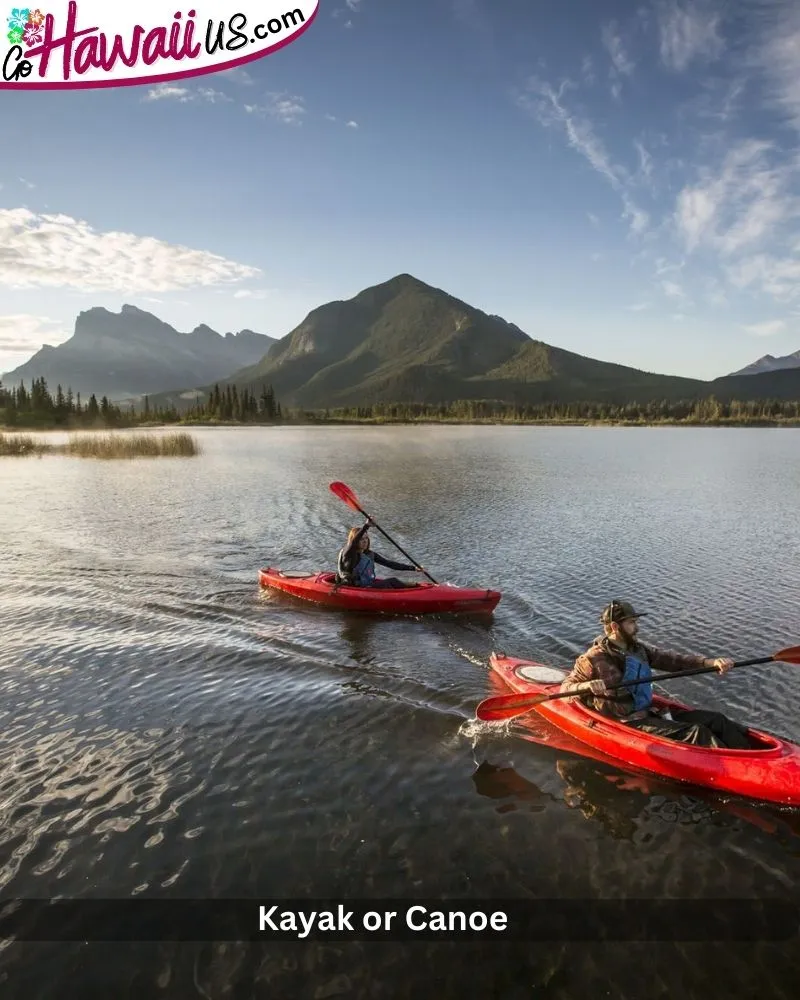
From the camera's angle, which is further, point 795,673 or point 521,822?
point 795,673

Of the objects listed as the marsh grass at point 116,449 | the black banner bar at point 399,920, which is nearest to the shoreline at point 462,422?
the marsh grass at point 116,449

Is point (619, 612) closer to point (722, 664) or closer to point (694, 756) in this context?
point (722, 664)

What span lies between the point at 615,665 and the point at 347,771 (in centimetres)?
442

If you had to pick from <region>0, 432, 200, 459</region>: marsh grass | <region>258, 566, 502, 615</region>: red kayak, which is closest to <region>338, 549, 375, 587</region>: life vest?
<region>258, 566, 502, 615</region>: red kayak

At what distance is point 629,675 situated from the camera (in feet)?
32.9

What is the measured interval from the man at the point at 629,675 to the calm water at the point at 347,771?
919 mm

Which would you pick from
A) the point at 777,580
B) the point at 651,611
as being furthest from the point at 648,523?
the point at 651,611

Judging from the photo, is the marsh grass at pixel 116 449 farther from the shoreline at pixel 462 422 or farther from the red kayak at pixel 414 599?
the shoreline at pixel 462 422

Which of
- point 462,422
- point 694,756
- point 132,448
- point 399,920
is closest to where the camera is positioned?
point 399,920

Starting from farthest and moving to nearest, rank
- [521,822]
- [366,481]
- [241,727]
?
1. [366,481]
2. [241,727]
3. [521,822]

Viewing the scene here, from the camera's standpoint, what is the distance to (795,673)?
519 inches

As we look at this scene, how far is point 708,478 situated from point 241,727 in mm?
45374

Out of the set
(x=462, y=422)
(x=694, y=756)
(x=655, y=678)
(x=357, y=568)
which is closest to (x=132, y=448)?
(x=357, y=568)

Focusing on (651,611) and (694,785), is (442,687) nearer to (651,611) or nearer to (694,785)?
(694,785)
